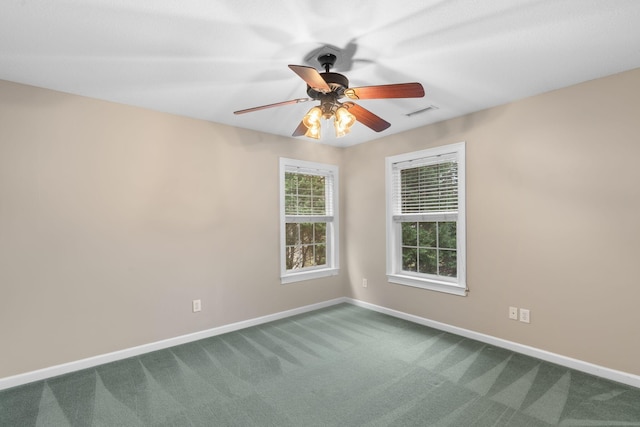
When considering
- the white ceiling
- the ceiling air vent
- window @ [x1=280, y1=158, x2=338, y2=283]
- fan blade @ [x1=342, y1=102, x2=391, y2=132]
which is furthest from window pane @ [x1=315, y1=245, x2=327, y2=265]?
fan blade @ [x1=342, y1=102, x2=391, y2=132]

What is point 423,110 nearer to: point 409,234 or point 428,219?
point 428,219

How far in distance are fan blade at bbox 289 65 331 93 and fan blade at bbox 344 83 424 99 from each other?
0.17m

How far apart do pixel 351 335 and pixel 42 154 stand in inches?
130

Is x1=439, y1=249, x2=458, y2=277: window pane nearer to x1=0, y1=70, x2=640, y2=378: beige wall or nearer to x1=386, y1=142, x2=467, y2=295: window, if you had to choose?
x1=386, y1=142, x2=467, y2=295: window

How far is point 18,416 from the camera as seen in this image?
6.63 ft

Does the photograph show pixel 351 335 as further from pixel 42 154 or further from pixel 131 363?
pixel 42 154

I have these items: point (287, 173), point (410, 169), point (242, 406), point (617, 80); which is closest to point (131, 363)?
point (242, 406)

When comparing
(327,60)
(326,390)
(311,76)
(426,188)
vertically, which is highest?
(327,60)

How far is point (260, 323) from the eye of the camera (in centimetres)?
371

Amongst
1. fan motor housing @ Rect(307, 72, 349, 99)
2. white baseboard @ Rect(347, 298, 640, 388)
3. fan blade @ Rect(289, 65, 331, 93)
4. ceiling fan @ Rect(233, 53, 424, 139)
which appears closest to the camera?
fan blade @ Rect(289, 65, 331, 93)

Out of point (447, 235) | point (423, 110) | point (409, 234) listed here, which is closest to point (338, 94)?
point (423, 110)

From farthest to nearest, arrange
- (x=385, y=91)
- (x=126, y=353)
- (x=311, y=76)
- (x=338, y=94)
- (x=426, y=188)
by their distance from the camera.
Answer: (x=426, y=188) < (x=126, y=353) < (x=338, y=94) < (x=385, y=91) < (x=311, y=76)

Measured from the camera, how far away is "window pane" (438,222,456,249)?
3466 millimetres

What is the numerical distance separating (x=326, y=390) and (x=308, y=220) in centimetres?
234
